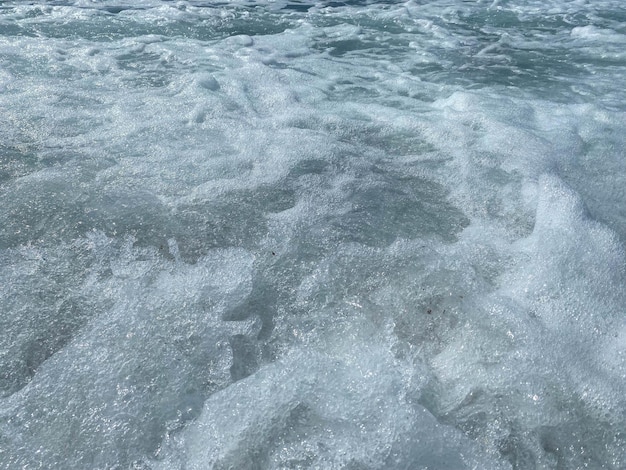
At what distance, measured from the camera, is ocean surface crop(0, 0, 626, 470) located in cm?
169

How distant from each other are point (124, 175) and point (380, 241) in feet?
5.13

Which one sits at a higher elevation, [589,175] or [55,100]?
[55,100]

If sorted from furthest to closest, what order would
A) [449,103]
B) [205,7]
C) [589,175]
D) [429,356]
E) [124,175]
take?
[205,7] < [449,103] < [589,175] < [124,175] < [429,356]

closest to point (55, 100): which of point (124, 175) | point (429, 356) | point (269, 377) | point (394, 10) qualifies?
point (124, 175)

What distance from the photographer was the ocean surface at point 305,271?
1694 mm

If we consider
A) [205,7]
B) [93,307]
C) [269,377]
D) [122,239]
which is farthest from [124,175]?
[205,7]

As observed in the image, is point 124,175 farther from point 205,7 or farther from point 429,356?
point 205,7

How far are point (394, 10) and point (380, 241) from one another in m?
5.54

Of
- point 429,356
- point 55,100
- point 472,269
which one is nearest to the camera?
point 429,356

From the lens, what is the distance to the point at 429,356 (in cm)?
197

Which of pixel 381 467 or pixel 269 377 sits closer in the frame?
pixel 381 467

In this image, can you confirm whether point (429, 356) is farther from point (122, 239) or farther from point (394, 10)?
point (394, 10)

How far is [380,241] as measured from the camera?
2539 millimetres

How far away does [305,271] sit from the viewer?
7.61 feet
